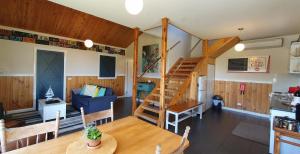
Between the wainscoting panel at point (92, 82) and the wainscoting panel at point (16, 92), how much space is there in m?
1.11

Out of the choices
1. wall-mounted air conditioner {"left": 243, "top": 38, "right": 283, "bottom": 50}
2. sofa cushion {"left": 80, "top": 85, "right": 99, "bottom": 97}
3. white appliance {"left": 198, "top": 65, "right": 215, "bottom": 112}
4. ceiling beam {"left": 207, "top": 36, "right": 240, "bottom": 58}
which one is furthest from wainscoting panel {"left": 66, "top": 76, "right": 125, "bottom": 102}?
wall-mounted air conditioner {"left": 243, "top": 38, "right": 283, "bottom": 50}

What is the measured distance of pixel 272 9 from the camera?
265 cm

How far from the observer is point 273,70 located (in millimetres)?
4699

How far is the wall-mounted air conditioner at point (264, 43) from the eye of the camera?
14.7 feet

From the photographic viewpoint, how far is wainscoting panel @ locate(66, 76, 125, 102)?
539cm

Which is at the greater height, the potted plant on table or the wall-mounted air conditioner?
the wall-mounted air conditioner

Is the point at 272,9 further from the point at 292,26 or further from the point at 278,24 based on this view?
the point at 292,26

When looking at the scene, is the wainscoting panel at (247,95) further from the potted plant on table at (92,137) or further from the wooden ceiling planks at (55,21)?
the potted plant on table at (92,137)

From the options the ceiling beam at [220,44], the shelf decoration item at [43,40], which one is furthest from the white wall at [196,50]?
the shelf decoration item at [43,40]

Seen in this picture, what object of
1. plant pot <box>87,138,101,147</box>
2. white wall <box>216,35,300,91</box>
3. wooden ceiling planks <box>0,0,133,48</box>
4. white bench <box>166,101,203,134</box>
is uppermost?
wooden ceiling planks <box>0,0,133,48</box>

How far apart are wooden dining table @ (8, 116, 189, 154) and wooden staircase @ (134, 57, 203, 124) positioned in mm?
2037

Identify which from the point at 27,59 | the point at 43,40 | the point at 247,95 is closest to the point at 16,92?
the point at 27,59

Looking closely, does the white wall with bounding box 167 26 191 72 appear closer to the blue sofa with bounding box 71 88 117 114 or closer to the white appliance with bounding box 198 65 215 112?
the white appliance with bounding box 198 65 215 112

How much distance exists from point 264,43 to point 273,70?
0.93 meters
